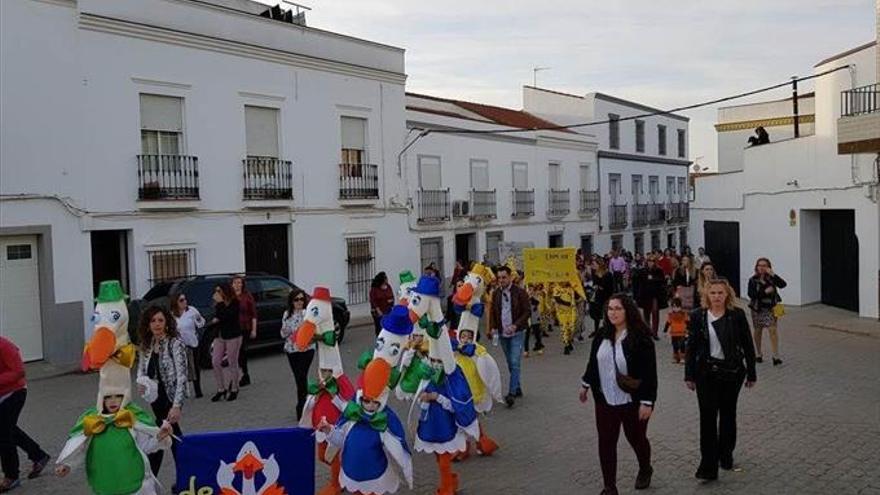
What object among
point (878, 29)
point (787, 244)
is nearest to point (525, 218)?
point (787, 244)

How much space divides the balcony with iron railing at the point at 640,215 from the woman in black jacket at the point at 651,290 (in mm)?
21467

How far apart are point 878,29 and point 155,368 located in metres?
14.0

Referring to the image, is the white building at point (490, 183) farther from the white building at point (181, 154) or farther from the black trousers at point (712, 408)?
the black trousers at point (712, 408)

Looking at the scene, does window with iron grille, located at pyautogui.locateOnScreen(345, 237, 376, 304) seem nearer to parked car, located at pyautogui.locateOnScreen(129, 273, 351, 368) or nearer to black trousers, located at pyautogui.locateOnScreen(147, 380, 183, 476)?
parked car, located at pyautogui.locateOnScreen(129, 273, 351, 368)

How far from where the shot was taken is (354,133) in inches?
819

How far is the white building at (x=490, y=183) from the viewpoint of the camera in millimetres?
23562

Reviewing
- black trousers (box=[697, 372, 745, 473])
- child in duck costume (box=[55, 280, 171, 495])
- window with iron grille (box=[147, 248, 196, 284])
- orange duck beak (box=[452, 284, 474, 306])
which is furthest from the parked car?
black trousers (box=[697, 372, 745, 473])

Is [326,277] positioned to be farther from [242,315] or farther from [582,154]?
[582,154]

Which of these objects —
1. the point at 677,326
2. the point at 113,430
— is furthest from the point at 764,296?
the point at 113,430

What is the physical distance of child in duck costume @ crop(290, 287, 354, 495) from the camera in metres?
6.84

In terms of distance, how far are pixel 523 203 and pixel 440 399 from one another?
2192 centimetres

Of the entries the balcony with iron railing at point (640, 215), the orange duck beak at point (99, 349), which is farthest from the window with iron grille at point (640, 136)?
the orange duck beak at point (99, 349)

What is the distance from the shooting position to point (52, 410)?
10.6 meters

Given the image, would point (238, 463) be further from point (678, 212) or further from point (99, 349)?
point (678, 212)
